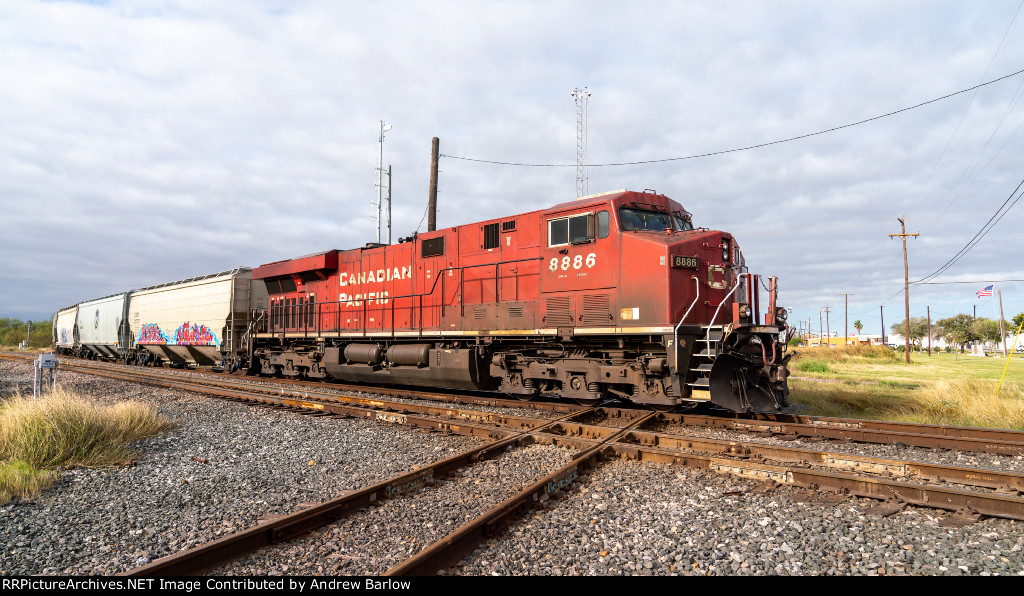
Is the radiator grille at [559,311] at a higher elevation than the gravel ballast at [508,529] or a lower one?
higher

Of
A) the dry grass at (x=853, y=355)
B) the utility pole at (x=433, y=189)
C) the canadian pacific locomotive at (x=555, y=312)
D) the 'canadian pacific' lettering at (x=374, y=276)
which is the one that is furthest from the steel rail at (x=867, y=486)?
the dry grass at (x=853, y=355)

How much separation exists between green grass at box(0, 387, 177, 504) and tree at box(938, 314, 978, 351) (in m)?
97.3

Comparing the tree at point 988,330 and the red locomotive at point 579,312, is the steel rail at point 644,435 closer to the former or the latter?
the red locomotive at point 579,312

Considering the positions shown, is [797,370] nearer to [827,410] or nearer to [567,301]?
[827,410]

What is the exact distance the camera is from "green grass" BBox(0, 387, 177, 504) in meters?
5.10

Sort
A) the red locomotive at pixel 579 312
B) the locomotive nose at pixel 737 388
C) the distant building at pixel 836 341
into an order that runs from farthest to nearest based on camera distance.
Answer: the distant building at pixel 836 341
the red locomotive at pixel 579 312
the locomotive nose at pixel 737 388

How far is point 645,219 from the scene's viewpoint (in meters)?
9.30

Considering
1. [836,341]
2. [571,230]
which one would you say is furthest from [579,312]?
[836,341]

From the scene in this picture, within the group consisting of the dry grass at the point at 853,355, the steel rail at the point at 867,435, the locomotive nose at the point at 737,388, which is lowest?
the dry grass at the point at 853,355

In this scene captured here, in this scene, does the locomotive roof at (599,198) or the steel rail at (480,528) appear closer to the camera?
the steel rail at (480,528)

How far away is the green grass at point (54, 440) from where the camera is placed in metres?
5.10

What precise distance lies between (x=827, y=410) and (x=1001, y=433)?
3.72 m

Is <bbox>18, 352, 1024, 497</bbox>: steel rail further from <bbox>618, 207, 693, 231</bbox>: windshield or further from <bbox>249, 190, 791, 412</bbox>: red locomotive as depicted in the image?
<bbox>618, 207, 693, 231</bbox>: windshield

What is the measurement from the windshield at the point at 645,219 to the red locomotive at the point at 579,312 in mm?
25
